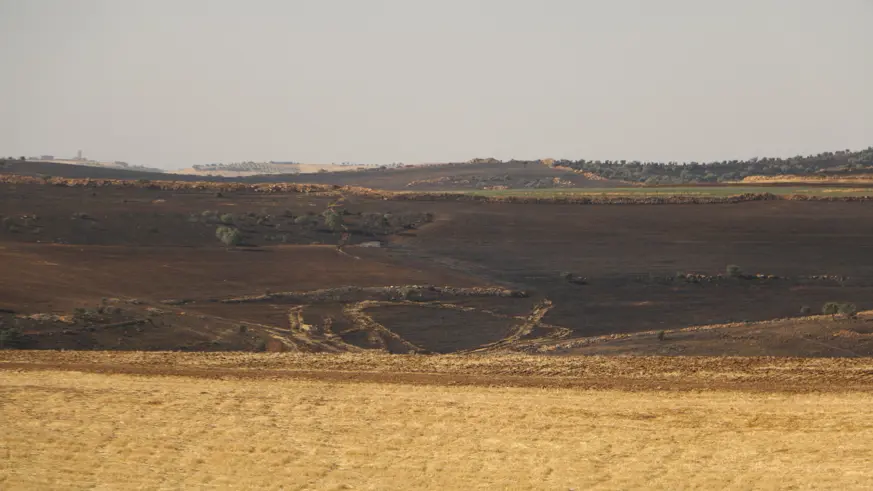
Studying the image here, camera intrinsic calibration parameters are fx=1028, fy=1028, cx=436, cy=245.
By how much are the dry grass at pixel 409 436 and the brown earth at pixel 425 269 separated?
8.76 meters

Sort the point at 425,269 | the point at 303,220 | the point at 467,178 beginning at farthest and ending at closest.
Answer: the point at 467,178
the point at 303,220
the point at 425,269

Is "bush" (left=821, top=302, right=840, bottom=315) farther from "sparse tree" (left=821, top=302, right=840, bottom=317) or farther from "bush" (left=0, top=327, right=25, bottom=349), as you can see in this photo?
"bush" (left=0, top=327, right=25, bottom=349)

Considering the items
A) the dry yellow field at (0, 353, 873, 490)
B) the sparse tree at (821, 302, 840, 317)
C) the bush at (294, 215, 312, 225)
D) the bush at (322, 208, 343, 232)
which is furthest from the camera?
the bush at (294, 215, 312, 225)

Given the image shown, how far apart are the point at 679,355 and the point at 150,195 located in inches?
2059

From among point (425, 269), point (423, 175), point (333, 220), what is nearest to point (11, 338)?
point (425, 269)

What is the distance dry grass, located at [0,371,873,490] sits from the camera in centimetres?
1927

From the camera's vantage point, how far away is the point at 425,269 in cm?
5197

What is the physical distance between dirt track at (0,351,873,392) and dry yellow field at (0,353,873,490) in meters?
0.70

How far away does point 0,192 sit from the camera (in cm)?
6894

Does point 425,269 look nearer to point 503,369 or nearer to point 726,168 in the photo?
point 503,369

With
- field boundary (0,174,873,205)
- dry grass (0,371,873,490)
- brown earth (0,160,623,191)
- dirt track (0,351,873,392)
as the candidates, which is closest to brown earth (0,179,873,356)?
field boundary (0,174,873,205)

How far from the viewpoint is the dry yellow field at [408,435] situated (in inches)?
758

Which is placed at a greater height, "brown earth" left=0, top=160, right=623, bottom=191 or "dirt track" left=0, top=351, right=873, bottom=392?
"brown earth" left=0, top=160, right=623, bottom=191

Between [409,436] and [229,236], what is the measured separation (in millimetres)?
36897
